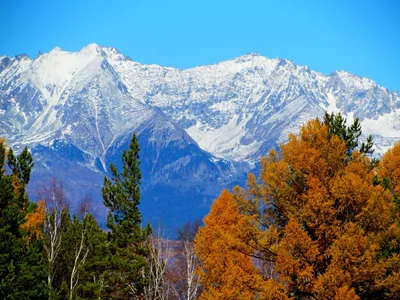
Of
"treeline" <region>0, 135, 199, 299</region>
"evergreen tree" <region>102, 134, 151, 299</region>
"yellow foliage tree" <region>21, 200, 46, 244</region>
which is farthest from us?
"yellow foliage tree" <region>21, 200, 46, 244</region>

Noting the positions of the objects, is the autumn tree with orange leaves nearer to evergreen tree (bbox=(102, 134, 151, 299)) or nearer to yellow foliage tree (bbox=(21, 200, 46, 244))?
evergreen tree (bbox=(102, 134, 151, 299))

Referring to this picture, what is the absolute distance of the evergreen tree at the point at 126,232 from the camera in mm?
38875

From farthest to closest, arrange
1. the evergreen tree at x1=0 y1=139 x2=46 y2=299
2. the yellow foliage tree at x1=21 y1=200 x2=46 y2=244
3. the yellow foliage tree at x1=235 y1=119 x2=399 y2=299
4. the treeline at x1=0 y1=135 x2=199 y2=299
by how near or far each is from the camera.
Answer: the yellow foliage tree at x1=21 y1=200 x2=46 y2=244 → the treeline at x1=0 y1=135 x2=199 y2=299 → the evergreen tree at x1=0 y1=139 x2=46 y2=299 → the yellow foliage tree at x1=235 y1=119 x2=399 y2=299

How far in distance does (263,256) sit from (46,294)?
13362mm

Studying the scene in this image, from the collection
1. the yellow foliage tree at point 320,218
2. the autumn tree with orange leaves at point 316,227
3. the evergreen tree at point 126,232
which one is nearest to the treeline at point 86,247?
the evergreen tree at point 126,232

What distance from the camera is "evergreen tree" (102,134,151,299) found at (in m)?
38.9

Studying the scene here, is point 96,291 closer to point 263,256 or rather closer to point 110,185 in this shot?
point 110,185

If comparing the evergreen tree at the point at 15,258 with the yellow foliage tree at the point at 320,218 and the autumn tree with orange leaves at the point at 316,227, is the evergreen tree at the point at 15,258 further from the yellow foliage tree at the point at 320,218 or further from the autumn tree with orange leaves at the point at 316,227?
the yellow foliage tree at the point at 320,218

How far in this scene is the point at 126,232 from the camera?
4191 cm

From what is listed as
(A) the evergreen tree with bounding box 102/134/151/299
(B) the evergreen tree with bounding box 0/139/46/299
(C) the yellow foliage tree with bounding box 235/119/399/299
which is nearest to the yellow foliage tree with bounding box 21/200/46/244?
(A) the evergreen tree with bounding box 102/134/151/299

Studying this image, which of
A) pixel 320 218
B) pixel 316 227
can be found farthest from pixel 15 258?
pixel 320 218

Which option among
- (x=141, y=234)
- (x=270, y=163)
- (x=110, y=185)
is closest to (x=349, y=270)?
(x=270, y=163)

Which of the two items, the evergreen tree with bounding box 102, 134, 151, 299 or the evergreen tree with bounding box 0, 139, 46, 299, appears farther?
the evergreen tree with bounding box 102, 134, 151, 299

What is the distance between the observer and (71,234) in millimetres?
41062
